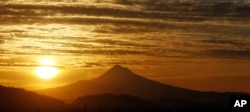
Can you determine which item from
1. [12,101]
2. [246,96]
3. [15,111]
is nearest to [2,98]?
[12,101]

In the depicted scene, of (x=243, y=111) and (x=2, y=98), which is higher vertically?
(x=2, y=98)

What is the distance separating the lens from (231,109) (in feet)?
180

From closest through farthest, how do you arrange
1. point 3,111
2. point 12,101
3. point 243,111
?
point 243,111
point 3,111
point 12,101

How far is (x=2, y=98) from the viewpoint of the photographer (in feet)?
636

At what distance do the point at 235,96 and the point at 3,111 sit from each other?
106m

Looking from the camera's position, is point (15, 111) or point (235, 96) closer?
point (235, 96)

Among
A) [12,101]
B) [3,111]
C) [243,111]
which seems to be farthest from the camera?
[12,101]

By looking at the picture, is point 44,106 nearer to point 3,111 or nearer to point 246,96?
point 3,111

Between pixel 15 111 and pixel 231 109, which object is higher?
pixel 15 111

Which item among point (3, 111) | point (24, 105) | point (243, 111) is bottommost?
point (243, 111)

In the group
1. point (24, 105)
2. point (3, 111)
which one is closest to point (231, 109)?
point (3, 111)

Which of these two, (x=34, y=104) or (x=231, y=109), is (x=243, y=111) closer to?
(x=231, y=109)

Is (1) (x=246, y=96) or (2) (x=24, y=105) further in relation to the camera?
(2) (x=24, y=105)

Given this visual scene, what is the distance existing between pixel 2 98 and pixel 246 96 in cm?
14460
